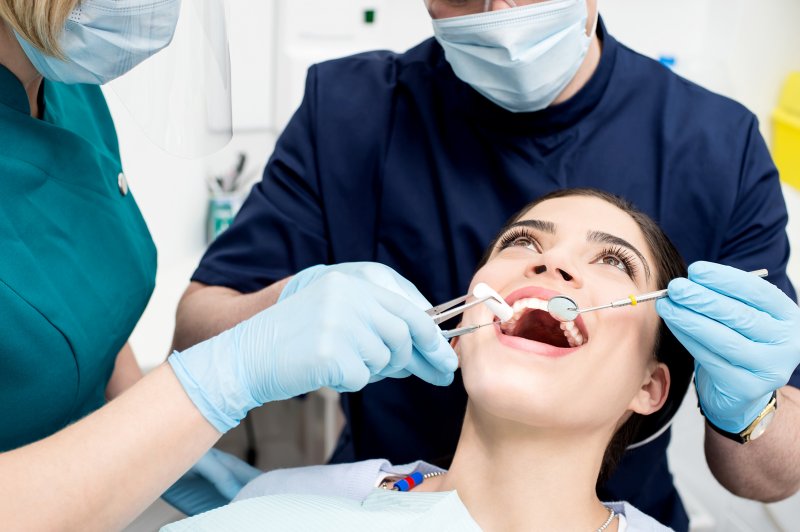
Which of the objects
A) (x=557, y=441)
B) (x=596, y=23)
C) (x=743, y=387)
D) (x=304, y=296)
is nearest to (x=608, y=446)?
(x=557, y=441)

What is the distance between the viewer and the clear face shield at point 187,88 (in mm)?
1227

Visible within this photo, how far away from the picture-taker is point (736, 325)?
3.64ft

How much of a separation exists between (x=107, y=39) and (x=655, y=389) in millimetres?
1026

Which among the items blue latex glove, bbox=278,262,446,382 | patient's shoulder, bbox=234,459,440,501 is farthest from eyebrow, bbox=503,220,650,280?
patient's shoulder, bbox=234,459,440,501

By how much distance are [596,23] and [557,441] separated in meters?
0.80

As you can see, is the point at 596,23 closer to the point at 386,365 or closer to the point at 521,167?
the point at 521,167

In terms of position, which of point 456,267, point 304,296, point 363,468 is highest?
point 304,296

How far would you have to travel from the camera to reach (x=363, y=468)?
1388 millimetres

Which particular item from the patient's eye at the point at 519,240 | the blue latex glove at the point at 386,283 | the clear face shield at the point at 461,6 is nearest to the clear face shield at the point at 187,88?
the blue latex glove at the point at 386,283

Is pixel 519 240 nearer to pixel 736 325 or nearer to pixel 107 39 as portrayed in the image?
pixel 736 325

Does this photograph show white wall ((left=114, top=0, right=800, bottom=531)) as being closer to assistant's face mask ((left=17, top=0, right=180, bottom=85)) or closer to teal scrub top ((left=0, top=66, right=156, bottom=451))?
teal scrub top ((left=0, top=66, right=156, bottom=451))

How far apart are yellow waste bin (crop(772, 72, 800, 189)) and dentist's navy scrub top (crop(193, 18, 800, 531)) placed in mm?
1376

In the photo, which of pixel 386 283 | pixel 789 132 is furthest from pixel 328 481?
pixel 789 132

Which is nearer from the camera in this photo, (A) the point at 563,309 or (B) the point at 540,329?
(A) the point at 563,309
